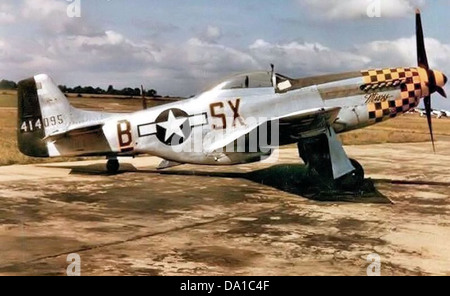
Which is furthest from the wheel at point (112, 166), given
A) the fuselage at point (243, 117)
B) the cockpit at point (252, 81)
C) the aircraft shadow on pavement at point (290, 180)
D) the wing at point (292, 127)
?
the cockpit at point (252, 81)

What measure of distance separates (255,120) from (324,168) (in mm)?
1941

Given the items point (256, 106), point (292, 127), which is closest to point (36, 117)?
point (256, 106)

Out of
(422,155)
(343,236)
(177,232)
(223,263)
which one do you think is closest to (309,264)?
(223,263)

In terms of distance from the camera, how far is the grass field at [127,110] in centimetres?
1655

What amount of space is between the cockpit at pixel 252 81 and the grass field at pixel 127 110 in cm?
336

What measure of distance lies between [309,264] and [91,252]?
7.64 feet

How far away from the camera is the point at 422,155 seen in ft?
59.9

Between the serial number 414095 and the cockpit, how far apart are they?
401 cm

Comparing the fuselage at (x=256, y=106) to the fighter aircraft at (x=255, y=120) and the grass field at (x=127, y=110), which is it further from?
the grass field at (x=127, y=110)

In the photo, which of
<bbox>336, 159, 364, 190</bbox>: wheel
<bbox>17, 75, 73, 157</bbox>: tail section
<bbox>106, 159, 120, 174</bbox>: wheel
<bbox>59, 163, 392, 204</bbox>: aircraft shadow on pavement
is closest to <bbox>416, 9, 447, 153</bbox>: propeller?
<bbox>336, 159, 364, 190</bbox>: wheel

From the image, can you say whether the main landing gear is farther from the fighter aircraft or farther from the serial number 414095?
the serial number 414095

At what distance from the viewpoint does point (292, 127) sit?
368 inches

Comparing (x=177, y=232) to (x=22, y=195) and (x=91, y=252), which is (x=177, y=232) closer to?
(x=91, y=252)

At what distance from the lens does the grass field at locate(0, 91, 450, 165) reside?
16547 mm
